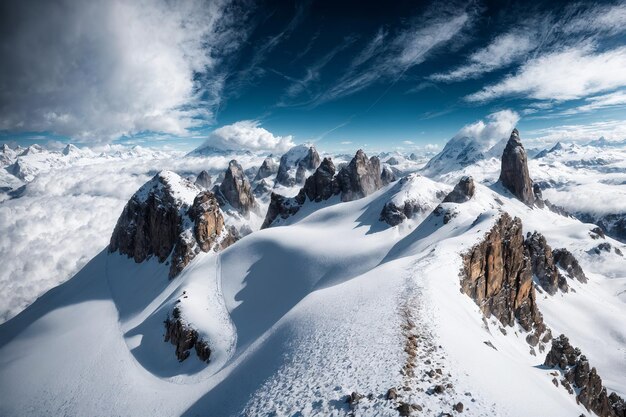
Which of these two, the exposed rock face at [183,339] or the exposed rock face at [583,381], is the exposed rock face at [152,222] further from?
the exposed rock face at [583,381]

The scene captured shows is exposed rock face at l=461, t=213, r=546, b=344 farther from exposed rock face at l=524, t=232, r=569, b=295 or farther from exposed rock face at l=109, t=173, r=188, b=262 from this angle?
exposed rock face at l=109, t=173, r=188, b=262

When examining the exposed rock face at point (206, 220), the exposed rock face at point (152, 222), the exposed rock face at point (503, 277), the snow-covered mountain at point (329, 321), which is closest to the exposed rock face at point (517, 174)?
the snow-covered mountain at point (329, 321)

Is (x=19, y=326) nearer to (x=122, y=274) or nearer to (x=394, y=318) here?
(x=122, y=274)

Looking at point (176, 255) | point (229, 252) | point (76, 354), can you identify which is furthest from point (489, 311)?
point (176, 255)

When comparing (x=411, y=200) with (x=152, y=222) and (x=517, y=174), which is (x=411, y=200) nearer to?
(x=152, y=222)

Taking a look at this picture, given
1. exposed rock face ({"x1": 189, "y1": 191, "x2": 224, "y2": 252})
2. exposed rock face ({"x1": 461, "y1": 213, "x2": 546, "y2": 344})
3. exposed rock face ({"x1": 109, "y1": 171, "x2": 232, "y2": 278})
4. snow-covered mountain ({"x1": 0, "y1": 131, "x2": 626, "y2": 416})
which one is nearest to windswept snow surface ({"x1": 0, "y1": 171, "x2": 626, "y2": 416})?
snow-covered mountain ({"x1": 0, "y1": 131, "x2": 626, "y2": 416})

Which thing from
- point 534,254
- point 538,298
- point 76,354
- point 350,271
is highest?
point 350,271

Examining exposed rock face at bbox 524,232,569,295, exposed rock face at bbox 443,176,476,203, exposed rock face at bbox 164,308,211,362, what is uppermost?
exposed rock face at bbox 443,176,476,203
